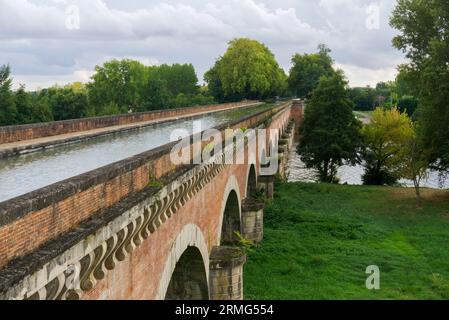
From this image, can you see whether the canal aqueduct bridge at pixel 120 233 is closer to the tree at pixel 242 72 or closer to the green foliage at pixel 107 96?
the green foliage at pixel 107 96

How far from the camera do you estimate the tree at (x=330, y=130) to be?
127ft

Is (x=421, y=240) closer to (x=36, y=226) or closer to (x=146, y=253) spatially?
(x=146, y=253)

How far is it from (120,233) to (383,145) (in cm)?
3706

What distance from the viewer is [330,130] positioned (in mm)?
39125

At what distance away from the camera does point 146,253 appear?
23.9 feet

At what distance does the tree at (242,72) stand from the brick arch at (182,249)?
57.8 m

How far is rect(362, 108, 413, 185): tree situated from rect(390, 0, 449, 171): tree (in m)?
10.5

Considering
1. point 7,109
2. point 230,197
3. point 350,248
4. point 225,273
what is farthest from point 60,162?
point 7,109

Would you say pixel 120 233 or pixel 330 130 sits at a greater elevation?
pixel 120 233

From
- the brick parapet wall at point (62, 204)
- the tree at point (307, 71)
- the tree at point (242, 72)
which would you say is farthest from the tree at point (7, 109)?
the tree at point (307, 71)

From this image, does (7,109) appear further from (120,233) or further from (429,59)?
(120,233)

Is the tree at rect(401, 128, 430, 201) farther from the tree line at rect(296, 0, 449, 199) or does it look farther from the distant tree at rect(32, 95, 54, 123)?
the distant tree at rect(32, 95, 54, 123)

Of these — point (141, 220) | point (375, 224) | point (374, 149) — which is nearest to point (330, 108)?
point (374, 149)

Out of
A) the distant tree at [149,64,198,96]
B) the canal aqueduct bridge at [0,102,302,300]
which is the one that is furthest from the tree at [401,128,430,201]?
the distant tree at [149,64,198,96]
